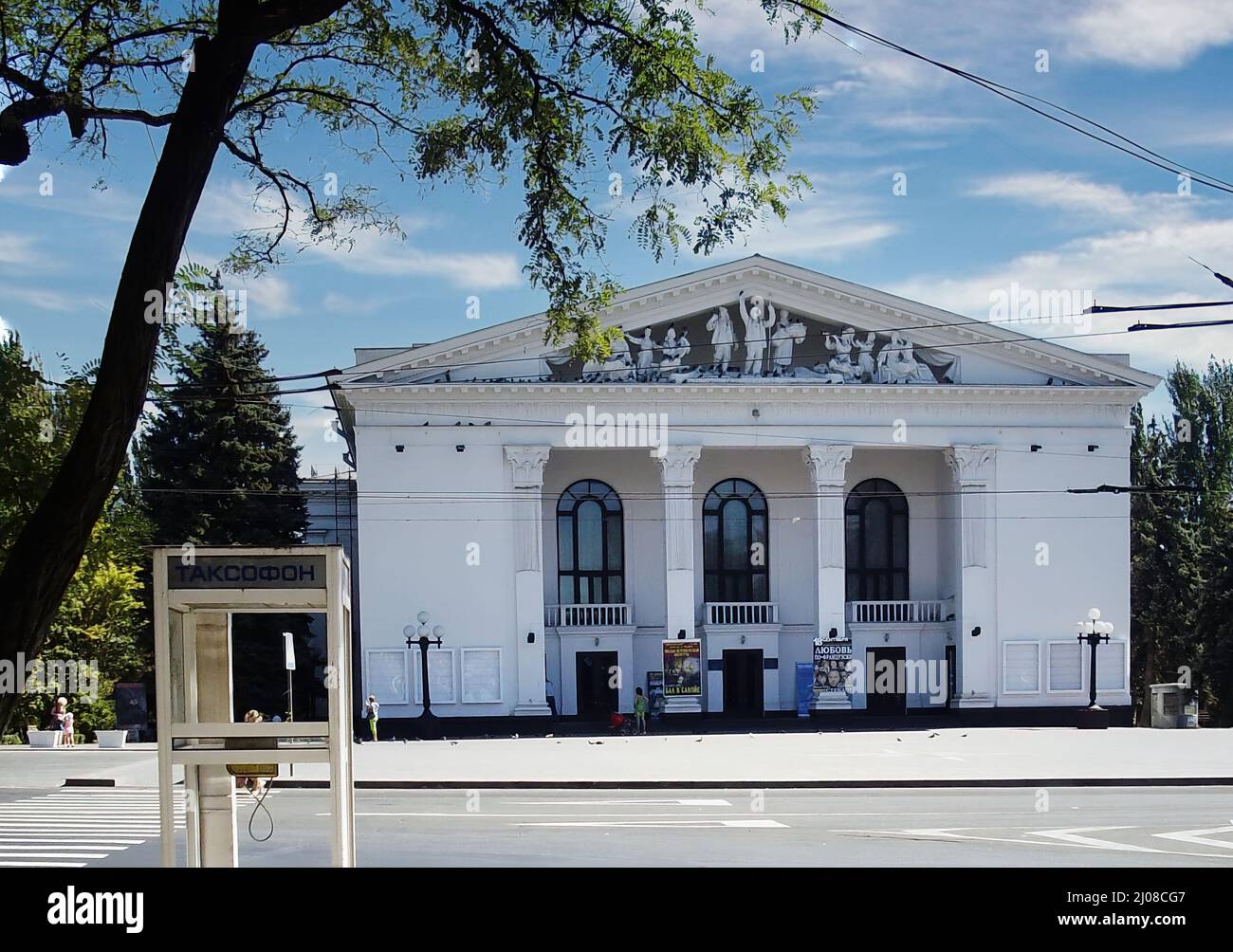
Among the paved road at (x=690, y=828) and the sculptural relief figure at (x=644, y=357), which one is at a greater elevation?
the sculptural relief figure at (x=644, y=357)

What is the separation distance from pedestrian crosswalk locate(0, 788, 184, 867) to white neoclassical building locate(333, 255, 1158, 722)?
60.2ft

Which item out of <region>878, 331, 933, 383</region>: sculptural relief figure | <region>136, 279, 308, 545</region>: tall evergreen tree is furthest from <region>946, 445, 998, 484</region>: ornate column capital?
<region>136, 279, 308, 545</region>: tall evergreen tree

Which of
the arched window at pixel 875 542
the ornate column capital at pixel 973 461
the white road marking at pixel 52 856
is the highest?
the ornate column capital at pixel 973 461

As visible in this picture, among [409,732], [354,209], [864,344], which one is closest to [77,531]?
[354,209]

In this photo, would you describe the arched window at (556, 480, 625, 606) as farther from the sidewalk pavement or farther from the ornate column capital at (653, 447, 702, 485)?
the sidewalk pavement

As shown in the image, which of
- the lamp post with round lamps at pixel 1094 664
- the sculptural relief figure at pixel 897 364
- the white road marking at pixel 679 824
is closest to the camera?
the white road marking at pixel 679 824

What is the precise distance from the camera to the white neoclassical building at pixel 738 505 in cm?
4219

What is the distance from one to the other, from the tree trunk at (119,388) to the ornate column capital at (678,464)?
36.3 m

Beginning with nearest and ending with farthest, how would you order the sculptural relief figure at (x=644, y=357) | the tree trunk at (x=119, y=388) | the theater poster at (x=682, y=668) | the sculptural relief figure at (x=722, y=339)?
the tree trunk at (x=119, y=388)
the theater poster at (x=682, y=668)
the sculptural relief figure at (x=644, y=357)
the sculptural relief figure at (x=722, y=339)

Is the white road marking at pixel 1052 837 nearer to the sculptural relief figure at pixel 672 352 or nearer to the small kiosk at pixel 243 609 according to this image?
the small kiosk at pixel 243 609

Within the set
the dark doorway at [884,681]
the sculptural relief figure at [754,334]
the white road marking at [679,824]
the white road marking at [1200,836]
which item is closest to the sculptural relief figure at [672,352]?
the sculptural relief figure at [754,334]

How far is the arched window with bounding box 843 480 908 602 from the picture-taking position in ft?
154

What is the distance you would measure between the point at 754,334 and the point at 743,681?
11.6 m

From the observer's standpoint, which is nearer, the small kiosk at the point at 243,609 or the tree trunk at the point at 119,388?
the tree trunk at the point at 119,388
